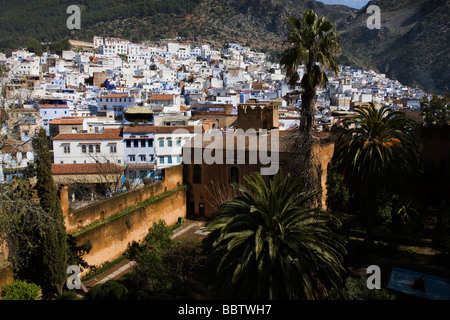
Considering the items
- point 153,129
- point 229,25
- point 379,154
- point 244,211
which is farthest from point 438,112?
point 229,25

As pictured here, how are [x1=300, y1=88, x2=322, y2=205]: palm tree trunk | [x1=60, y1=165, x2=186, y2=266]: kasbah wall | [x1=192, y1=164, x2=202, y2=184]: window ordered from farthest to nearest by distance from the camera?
[x1=192, y1=164, x2=202, y2=184]: window, [x1=60, y1=165, x2=186, y2=266]: kasbah wall, [x1=300, y1=88, x2=322, y2=205]: palm tree trunk

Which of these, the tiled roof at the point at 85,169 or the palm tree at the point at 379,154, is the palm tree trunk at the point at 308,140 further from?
the tiled roof at the point at 85,169

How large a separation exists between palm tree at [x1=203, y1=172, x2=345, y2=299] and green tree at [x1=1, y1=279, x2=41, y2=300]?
5.47m

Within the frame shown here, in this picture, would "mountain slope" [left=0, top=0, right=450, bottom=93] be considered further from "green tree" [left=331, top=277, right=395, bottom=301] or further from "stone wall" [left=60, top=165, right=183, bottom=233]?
"green tree" [left=331, top=277, right=395, bottom=301]

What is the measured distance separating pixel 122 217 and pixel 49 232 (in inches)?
215

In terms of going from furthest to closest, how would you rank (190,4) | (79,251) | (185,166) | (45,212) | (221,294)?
(190,4)
(185,166)
(79,251)
(45,212)
(221,294)

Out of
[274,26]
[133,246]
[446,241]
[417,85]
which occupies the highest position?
[274,26]

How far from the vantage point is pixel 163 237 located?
1758 cm

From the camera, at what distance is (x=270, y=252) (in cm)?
852

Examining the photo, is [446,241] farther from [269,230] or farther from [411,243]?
[269,230]

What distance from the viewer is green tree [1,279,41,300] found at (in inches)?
426

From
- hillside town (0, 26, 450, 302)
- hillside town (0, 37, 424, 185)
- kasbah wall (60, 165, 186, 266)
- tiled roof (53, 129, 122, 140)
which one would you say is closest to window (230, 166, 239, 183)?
hillside town (0, 26, 450, 302)

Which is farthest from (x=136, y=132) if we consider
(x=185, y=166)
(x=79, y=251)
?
(x=79, y=251)

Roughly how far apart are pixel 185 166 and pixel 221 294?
46.4ft
